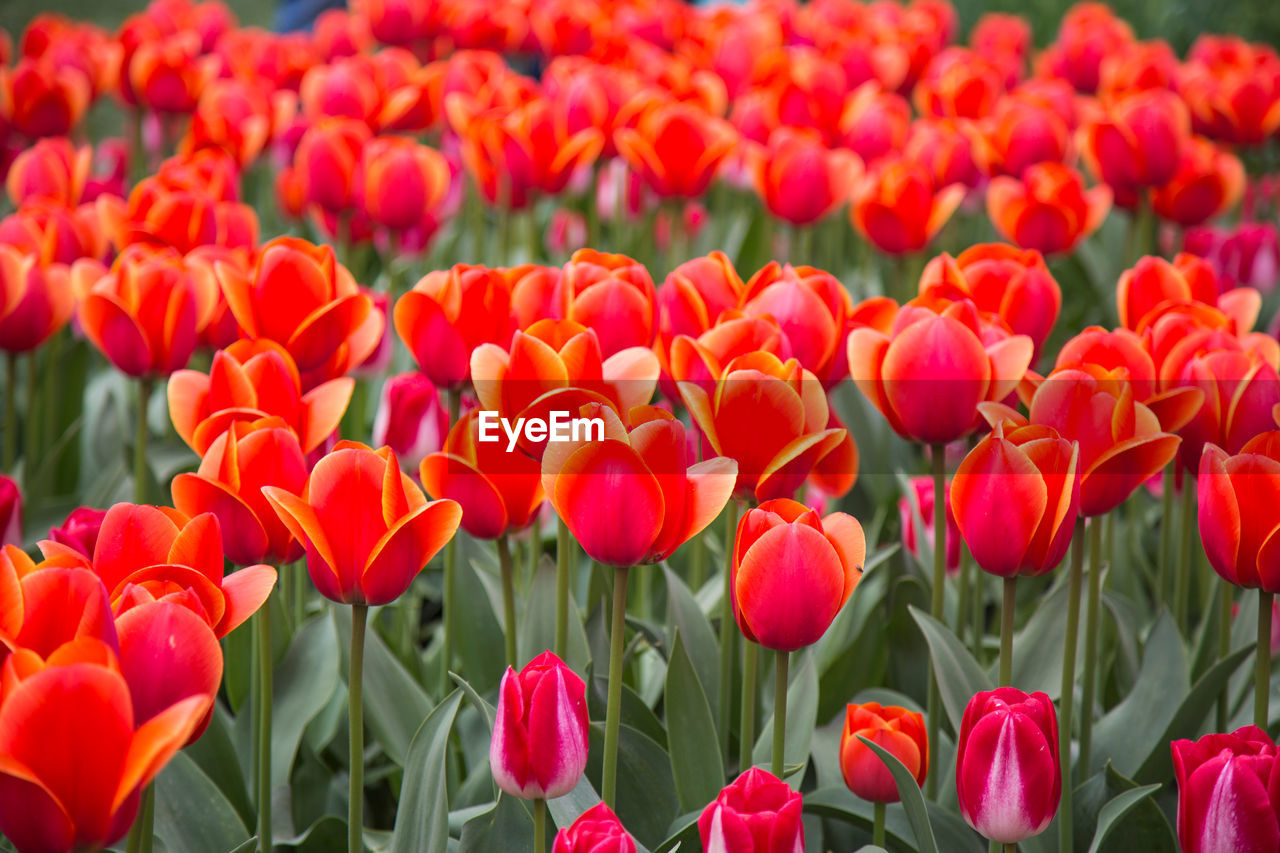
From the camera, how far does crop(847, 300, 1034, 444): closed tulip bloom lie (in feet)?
3.55

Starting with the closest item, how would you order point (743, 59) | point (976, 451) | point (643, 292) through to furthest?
point (976, 451), point (643, 292), point (743, 59)

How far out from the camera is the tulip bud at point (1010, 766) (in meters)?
0.83

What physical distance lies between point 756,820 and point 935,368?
496 millimetres

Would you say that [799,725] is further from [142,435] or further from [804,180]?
[804,180]

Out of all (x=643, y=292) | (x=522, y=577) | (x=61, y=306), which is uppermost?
(x=643, y=292)

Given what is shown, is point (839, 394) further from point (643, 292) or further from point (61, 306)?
point (61, 306)

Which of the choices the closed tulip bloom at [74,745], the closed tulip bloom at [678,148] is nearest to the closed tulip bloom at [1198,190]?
the closed tulip bloom at [678,148]

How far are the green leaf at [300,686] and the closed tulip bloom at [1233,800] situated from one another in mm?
826

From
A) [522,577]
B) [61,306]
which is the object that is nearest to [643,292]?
[522,577]

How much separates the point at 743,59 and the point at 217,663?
2.70m

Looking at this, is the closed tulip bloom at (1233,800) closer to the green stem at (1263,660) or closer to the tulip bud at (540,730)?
the green stem at (1263,660)

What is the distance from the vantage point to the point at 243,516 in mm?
956

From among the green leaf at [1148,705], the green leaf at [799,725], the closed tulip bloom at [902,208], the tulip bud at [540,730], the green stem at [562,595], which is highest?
the closed tulip bloom at [902,208]

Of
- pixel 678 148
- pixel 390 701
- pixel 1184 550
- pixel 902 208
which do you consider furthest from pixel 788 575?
pixel 678 148
